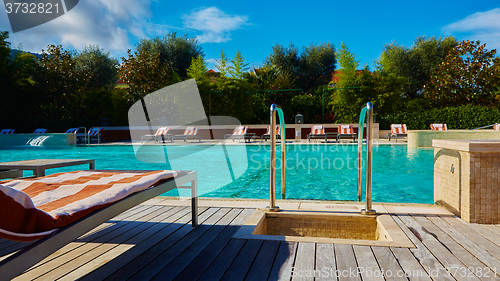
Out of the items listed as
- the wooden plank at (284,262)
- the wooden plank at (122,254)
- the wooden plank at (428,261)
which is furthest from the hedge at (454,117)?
the wooden plank at (122,254)

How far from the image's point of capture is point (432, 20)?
22.8 m

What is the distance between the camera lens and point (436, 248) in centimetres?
187

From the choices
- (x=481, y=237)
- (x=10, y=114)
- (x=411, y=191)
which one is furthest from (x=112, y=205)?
(x=10, y=114)

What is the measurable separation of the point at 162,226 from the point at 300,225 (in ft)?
3.63

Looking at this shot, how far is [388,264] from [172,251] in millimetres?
1231

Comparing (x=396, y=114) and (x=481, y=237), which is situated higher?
(x=396, y=114)

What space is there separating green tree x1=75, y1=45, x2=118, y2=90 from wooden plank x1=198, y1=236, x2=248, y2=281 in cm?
2188

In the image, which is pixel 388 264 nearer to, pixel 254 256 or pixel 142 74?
pixel 254 256

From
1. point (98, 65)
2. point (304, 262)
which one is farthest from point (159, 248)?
point (98, 65)

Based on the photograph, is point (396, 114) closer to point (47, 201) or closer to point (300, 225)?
point (300, 225)

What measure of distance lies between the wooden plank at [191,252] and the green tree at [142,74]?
55.1 feet

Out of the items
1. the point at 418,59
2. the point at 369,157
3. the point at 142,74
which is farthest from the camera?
the point at 418,59

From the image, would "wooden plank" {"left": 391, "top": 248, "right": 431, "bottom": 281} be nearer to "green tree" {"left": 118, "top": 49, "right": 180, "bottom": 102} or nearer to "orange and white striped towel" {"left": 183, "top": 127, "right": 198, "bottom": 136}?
"orange and white striped towel" {"left": 183, "top": 127, "right": 198, "bottom": 136}

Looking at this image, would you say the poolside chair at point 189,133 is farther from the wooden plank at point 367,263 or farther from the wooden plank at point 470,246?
the wooden plank at point 367,263
